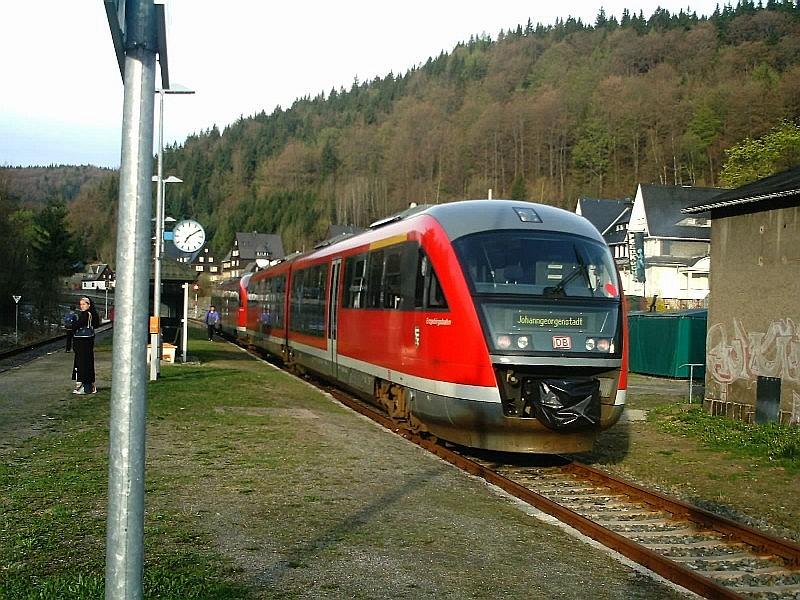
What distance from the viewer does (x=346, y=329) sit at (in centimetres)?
1619

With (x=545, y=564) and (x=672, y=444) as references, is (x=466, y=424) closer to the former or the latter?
(x=545, y=564)

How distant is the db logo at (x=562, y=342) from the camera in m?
10.4

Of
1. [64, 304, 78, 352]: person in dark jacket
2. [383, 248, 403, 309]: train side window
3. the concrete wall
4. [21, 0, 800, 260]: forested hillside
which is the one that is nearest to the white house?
[21, 0, 800, 260]: forested hillside

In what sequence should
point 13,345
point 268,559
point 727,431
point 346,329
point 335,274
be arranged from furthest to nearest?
point 13,345, point 335,274, point 346,329, point 727,431, point 268,559

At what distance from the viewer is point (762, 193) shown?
15531 mm

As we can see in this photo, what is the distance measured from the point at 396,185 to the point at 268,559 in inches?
4052

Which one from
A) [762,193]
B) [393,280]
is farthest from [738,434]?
[393,280]

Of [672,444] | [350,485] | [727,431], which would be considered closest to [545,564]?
[350,485]

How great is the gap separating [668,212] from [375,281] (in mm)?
56584

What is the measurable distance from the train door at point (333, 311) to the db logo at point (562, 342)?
7210 millimetres

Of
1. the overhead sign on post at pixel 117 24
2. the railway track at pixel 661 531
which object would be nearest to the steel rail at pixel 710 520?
the railway track at pixel 661 531

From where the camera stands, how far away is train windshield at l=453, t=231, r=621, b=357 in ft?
34.1

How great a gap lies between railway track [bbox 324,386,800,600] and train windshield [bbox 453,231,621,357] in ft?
5.09

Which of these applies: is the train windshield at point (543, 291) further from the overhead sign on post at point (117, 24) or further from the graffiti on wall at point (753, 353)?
the overhead sign on post at point (117, 24)
